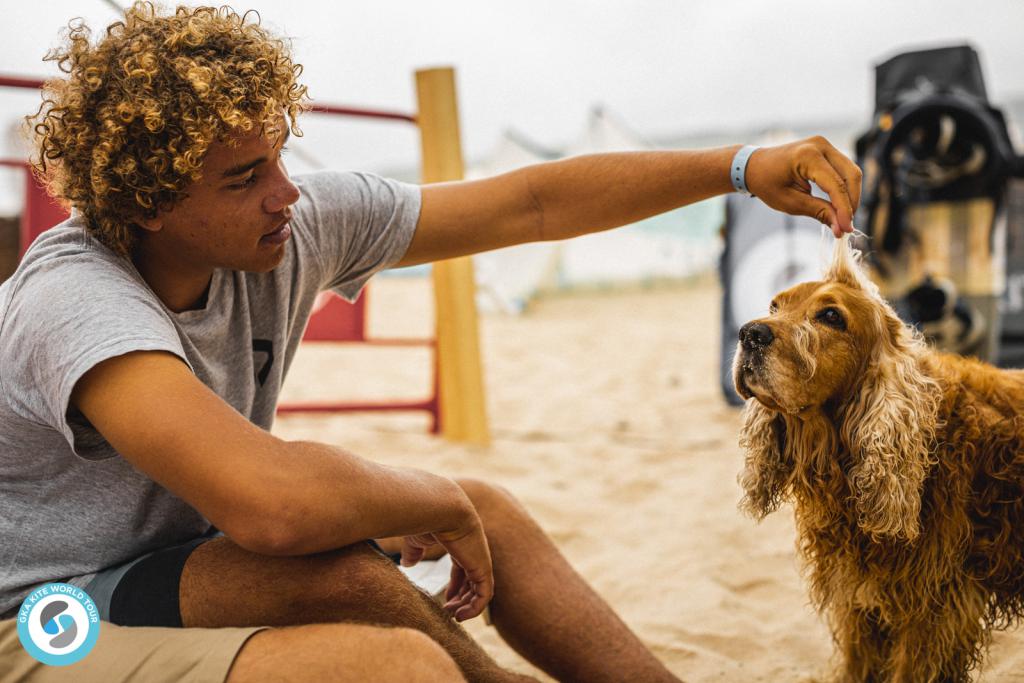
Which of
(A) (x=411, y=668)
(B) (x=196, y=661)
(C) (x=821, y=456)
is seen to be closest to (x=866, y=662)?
(C) (x=821, y=456)

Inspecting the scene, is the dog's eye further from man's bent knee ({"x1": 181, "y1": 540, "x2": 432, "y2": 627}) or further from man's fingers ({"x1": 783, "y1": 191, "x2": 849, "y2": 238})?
man's bent knee ({"x1": 181, "y1": 540, "x2": 432, "y2": 627})

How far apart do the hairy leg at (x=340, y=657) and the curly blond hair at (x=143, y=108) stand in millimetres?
706

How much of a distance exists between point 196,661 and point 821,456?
1255 millimetres

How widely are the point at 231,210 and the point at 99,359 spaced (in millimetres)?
392

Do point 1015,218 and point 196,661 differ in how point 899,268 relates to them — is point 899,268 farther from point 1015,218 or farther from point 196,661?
point 196,661

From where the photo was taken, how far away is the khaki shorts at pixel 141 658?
4.09 ft

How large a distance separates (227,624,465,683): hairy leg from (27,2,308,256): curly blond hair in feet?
2.32

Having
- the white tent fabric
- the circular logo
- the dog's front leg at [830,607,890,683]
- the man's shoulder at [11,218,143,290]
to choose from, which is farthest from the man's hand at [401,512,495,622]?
the white tent fabric

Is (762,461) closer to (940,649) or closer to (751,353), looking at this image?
(751,353)

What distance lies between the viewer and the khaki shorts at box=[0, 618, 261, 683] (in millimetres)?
1245

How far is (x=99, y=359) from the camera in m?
1.20

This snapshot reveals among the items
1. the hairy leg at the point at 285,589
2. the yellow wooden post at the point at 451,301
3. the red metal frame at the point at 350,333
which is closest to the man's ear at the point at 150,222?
the hairy leg at the point at 285,589

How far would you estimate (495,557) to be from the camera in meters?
1.83

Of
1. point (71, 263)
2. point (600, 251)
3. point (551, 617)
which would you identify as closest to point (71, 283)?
point (71, 263)
